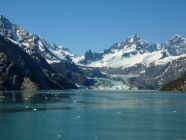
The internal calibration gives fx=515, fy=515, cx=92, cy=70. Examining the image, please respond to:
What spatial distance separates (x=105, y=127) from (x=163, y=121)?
14.7 m

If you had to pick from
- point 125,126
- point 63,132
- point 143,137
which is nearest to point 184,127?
point 125,126

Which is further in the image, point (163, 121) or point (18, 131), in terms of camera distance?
point (163, 121)

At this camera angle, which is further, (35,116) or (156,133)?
(35,116)

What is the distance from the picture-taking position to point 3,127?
74.4m

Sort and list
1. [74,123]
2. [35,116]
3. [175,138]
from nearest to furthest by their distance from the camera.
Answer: [175,138], [74,123], [35,116]

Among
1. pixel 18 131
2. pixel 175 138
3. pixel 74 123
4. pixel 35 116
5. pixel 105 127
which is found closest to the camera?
pixel 175 138

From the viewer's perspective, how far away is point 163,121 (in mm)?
87938

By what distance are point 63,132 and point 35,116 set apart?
81.0ft

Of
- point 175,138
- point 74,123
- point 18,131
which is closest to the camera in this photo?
point 175,138

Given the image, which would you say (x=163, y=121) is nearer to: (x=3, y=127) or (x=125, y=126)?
(x=125, y=126)

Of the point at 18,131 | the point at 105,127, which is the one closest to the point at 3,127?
the point at 18,131

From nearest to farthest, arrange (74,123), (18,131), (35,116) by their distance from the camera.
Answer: (18,131) → (74,123) → (35,116)

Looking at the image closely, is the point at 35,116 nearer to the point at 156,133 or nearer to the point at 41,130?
the point at 41,130

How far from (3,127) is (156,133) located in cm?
2199
